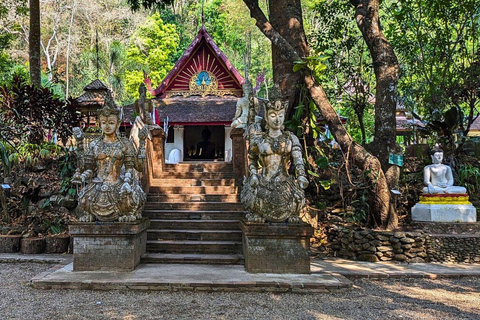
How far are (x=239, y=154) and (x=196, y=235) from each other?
2.15m

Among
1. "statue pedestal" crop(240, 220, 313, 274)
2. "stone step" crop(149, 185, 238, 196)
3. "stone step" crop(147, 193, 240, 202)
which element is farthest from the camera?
"stone step" crop(149, 185, 238, 196)

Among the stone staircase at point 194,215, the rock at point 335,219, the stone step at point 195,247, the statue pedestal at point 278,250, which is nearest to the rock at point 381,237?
the rock at point 335,219

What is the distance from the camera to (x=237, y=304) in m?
4.41

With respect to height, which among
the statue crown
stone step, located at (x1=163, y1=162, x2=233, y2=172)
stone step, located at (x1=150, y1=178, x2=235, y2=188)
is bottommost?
stone step, located at (x1=150, y1=178, x2=235, y2=188)

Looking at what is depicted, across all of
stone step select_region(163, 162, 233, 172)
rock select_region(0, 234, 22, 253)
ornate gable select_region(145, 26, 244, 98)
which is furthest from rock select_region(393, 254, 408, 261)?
ornate gable select_region(145, 26, 244, 98)

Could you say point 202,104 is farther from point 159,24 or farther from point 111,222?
point 159,24

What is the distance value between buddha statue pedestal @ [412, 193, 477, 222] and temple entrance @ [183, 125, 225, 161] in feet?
30.7

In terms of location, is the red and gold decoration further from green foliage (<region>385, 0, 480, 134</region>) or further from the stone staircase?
the stone staircase

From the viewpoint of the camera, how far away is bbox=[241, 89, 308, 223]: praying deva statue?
544cm

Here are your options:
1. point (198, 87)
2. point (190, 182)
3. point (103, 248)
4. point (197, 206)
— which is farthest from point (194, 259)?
point (198, 87)

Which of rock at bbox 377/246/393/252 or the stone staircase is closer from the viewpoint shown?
the stone staircase

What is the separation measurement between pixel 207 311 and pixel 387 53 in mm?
6163

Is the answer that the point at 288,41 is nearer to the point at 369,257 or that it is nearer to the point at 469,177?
the point at 369,257

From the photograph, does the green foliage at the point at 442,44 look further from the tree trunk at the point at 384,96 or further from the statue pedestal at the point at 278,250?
the statue pedestal at the point at 278,250
